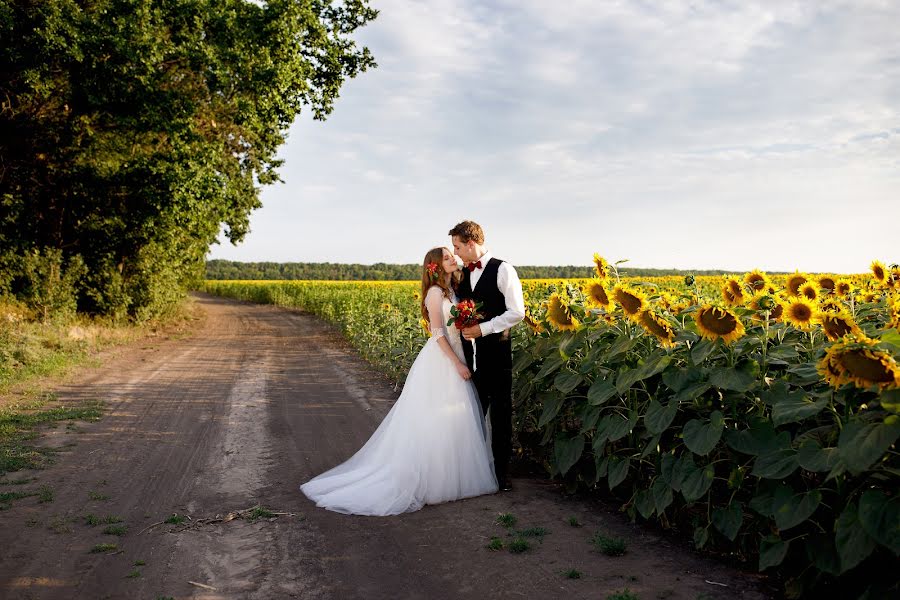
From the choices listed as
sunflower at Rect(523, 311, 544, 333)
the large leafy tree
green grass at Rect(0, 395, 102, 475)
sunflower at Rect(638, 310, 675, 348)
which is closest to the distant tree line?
the large leafy tree

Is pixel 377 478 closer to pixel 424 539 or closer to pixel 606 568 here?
pixel 424 539

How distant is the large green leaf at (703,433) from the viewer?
3.61m

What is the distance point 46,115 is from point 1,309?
4.88 metres

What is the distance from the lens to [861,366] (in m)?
2.83

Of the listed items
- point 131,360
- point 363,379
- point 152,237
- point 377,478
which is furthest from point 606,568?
point 152,237

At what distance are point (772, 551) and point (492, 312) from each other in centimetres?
258

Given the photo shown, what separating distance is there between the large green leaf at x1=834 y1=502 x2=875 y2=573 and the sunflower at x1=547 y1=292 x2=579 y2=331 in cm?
230

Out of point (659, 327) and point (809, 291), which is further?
point (809, 291)

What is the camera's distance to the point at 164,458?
6.62m

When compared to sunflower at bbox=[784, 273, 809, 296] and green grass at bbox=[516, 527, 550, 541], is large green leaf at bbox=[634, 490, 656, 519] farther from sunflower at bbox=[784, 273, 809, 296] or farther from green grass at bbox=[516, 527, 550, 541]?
sunflower at bbox=[784, 273, 809, 296]

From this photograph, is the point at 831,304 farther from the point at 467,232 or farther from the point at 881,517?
the point at 467,232

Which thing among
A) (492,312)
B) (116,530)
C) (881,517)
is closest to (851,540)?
(881,517)

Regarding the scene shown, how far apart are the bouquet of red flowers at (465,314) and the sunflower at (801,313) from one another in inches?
82.4

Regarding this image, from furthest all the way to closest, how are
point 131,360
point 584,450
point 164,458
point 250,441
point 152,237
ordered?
point 152,237 → point 131,360 → point 250,441 → point 164,458 → point 584,450
